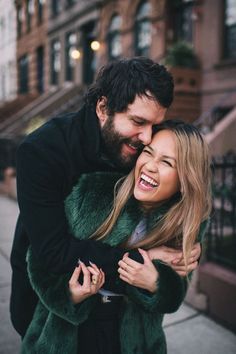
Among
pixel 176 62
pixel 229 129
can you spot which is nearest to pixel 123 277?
pixel 229 129

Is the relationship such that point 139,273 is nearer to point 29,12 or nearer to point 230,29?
point 230,29

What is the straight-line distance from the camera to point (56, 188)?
1.73 m

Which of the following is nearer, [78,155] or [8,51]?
→ [78,155]

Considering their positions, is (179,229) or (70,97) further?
(70,97)

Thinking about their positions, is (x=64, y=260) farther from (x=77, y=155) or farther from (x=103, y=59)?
(x=103, y=59)

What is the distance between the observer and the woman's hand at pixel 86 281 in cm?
167

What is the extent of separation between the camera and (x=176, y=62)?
11773 mm

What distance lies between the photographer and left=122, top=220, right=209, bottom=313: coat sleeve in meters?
1.72

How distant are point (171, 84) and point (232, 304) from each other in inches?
97.9

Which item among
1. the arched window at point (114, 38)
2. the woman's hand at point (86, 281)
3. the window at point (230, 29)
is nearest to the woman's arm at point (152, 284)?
the woman's hand at point (86, 281)

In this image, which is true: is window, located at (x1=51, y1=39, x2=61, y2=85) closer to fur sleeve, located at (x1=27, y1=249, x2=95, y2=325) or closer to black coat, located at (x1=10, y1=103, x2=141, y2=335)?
black coat, located at (x1=10, y1=103, x2=141, y2=335)

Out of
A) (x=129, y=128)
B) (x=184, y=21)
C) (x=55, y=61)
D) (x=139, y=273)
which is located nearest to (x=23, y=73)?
(x=55, y=61)

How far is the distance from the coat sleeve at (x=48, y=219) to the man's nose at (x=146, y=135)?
1.44 feet

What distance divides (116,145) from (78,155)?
245mm
